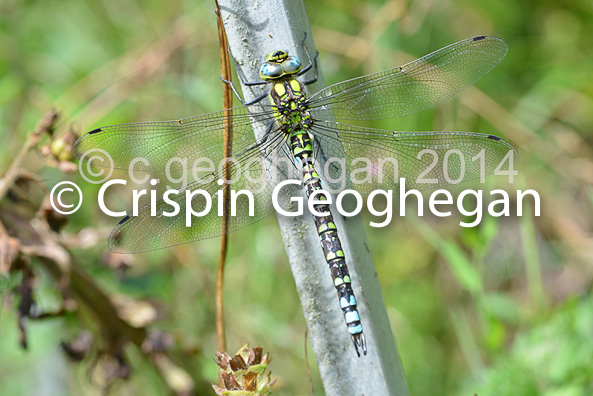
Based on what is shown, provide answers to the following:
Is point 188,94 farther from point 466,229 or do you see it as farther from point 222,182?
point 466,229

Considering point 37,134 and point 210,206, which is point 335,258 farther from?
point 37,134

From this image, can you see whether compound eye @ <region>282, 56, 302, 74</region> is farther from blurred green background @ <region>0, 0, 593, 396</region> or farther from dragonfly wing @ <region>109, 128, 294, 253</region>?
blurred green background @ <region>0, 0, 593, 396</region>

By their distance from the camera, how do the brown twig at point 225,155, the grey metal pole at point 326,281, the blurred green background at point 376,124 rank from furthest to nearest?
the blurred green background at point 376,124 < the brown twig at point 225,155 < the grey metal pole at point 326,281

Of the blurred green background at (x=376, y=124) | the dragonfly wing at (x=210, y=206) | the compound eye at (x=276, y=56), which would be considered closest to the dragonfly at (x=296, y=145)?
the dragonfly wing at (x=210, y=206)

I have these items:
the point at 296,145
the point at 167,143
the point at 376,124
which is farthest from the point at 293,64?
the point at 376,124

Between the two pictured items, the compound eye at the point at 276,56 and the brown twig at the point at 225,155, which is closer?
the compound eye at the point at 276,56

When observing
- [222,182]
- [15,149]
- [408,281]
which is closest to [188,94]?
[15,149]

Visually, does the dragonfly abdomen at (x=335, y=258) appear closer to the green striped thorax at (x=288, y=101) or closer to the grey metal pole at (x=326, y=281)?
the grey metal pole at (x=326, y=281)
